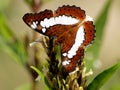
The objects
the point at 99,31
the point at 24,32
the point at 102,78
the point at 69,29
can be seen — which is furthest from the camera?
the point at 24,32

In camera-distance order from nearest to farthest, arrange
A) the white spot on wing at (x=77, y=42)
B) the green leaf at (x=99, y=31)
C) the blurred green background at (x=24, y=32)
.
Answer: the white spot on wing at (x=77, y=42) < the green leaf at (x=99, y=31) < the blurred green background at (x=24, y=32)

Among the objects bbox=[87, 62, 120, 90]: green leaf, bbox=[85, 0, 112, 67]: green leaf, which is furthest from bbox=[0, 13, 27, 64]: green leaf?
bbox=[87, 62, 120, 90]: green leaf

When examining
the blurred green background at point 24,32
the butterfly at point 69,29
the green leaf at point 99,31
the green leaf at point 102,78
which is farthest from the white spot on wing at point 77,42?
the blurred green background at point 24,32

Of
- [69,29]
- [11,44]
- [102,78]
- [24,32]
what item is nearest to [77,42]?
[69,29]

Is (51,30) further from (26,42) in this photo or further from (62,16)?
(26,42)

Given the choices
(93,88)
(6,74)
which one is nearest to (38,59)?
(93,88)

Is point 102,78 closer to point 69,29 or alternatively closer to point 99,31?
point 69,29

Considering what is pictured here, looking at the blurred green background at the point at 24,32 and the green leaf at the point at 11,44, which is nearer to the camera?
the green leaf at the point at 11,44

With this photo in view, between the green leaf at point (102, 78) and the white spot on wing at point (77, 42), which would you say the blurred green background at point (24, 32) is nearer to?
the green leaf at point (102, 78)
